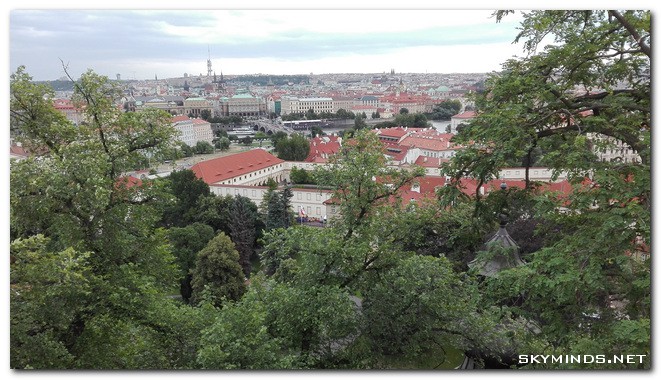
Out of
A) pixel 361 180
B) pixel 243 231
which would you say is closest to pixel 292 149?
pixel 243 231

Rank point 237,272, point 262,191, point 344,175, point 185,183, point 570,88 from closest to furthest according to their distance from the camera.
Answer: point 570,88 < point 344,175 < point 237,272 < point 185,183 < point 262,191

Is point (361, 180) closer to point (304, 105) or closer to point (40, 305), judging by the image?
point (40, 305)

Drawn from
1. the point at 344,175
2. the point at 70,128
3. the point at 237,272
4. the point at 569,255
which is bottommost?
the point at 237,272

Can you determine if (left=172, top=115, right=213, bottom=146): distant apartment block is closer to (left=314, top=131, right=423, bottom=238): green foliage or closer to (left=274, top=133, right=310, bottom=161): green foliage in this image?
(left=274, top=133, right=310, bottom=161): green foliage

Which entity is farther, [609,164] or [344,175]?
[344,175]

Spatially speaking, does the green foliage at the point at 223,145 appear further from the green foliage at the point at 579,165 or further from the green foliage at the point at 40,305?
the green foliage at the point at 579,165

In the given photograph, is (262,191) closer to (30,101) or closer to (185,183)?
(185,183)

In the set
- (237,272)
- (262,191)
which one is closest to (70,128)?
(237,272)
